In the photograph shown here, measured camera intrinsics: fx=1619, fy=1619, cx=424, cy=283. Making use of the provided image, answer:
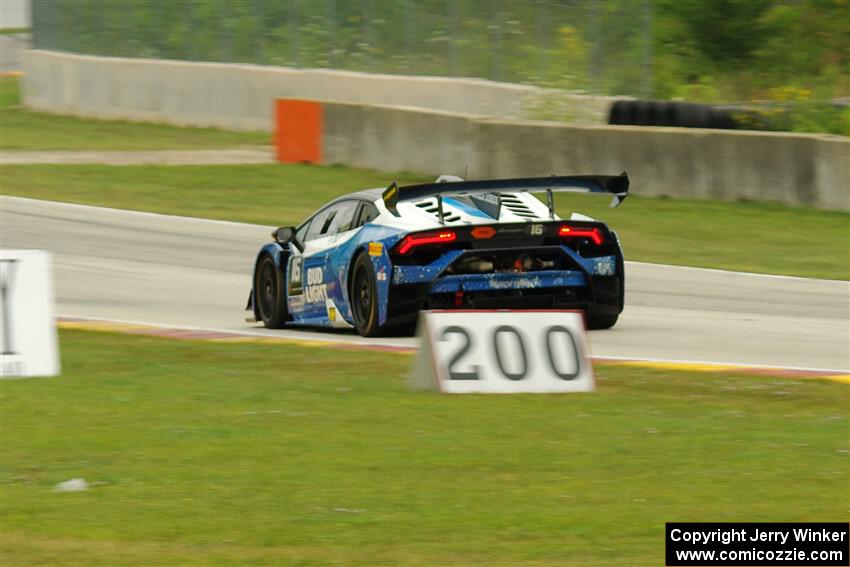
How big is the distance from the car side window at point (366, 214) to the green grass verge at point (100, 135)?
20.9m

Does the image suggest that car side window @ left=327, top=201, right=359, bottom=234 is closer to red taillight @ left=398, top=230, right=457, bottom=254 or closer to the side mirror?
the side mirror

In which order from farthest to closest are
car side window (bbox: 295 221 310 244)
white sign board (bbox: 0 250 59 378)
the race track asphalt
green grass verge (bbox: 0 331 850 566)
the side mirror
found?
car side window (bbox: 295 221 310 244)
the side mirror
the race track asphalt
white sign board (bbox: 0 250 59 378)
green grass verge (bbox: 0 331 850 566)

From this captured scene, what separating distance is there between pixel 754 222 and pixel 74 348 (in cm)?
1141

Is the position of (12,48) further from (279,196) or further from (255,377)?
(255,377)

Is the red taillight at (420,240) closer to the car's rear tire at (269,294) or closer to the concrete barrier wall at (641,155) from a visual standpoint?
the car's rear tire at (269,294)

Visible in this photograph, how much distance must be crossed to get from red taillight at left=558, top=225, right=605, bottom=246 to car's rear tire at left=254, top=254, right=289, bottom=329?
308 centimetres

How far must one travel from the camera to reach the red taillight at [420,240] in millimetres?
12227

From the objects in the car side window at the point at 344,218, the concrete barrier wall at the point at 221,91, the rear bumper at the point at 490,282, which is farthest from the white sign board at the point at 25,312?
the concrete barrier wall at the point at 221,91

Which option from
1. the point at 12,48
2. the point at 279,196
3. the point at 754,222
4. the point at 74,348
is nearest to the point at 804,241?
the point at 754,222

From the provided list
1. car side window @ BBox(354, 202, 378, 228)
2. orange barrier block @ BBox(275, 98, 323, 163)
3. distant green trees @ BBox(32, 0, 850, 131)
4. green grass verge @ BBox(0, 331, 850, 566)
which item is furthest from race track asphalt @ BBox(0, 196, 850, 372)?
distant green trees @ BBox(32, 0, 850, 131)

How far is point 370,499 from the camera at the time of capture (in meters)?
6.97

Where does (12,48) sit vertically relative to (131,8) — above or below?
below

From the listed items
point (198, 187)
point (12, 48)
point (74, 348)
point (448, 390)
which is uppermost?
point (448, 390)

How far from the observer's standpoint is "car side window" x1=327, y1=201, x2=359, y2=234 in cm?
1338
